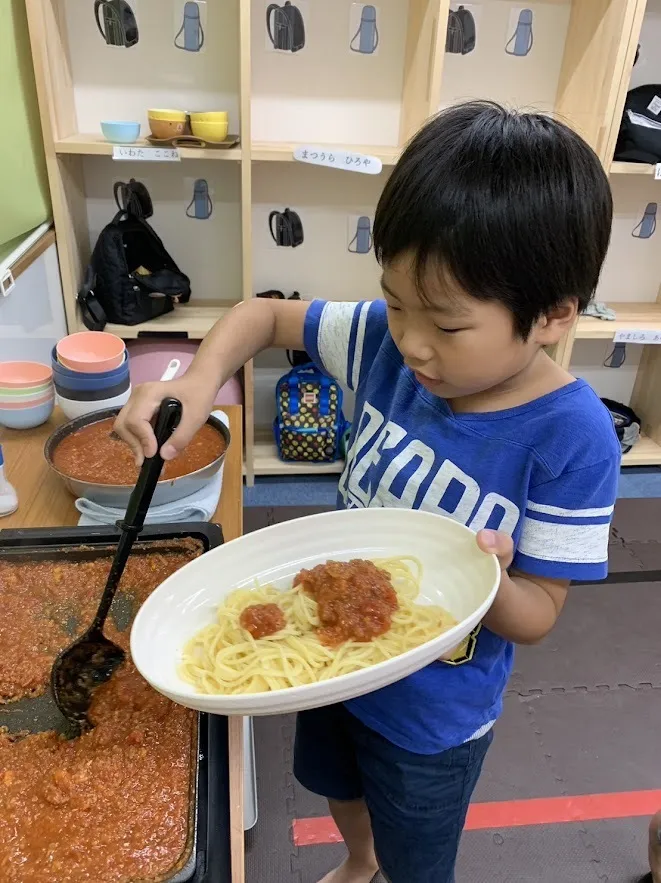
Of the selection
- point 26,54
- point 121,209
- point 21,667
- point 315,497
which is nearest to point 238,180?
point 121,209

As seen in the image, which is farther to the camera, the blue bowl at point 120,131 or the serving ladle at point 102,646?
the blue bowl at point 120,131

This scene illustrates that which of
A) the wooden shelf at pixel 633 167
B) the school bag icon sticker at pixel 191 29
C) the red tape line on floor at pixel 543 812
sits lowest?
the red tape line on floor at pixel 543 812

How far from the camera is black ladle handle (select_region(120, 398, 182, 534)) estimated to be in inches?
33.8

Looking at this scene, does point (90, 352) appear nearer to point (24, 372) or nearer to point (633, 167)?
point (24, 372)

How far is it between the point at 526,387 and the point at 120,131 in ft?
6.30

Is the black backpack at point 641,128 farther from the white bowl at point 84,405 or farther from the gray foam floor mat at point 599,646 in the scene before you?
the white bowl at point 84,405

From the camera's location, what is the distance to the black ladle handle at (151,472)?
0.86 meters

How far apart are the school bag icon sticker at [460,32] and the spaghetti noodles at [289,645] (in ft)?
→ 7.90

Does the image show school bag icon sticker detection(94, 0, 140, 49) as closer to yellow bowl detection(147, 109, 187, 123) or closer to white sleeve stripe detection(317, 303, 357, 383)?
yellow bowl detection(147, 109, 187, 123)

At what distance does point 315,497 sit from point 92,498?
167cm

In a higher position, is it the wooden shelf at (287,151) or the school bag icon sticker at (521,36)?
the school bag icon sticker at (521,36)

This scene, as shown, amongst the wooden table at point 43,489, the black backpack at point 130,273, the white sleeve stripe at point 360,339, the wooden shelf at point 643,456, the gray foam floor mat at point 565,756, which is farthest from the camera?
the wooden shelf at point 643,456

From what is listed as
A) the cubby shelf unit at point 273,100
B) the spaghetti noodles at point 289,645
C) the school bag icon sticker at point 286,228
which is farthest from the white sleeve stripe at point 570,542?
the school bag icon sticker at point 286,228

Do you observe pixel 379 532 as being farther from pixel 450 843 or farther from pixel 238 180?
pixel 238 180
